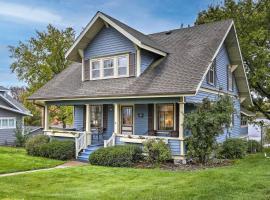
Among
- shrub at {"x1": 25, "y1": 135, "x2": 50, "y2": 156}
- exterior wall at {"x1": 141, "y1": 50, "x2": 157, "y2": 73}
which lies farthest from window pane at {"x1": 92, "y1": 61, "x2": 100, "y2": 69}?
shrub at {"x1": 25, "y1": 135, "x2": 50, "y2": 156}

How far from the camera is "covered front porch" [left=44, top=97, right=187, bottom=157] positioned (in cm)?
1423

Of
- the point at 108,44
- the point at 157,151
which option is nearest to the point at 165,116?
the point at 157,151

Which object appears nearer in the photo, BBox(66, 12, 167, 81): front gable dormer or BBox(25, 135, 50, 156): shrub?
BBox(66, 12, 167, 81): front gable dormer

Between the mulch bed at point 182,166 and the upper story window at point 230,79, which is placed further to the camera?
the upper story window at point 230,79

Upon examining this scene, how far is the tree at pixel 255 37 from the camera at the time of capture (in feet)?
72.8

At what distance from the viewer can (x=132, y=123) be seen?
17.4 meters

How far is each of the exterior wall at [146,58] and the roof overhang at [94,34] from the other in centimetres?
61

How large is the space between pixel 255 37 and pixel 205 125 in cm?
1147

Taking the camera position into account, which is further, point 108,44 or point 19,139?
point 19,139

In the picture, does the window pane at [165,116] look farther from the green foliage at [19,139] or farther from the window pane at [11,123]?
the window pane at [11,123]

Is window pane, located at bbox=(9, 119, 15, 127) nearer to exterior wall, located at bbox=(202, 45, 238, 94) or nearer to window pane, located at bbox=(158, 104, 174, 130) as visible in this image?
window pane, located at bbox=(158, 104, 174, 130)

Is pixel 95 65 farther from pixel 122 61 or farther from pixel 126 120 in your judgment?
pixel 126 120

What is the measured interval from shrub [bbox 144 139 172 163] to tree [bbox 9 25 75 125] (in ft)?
74.1

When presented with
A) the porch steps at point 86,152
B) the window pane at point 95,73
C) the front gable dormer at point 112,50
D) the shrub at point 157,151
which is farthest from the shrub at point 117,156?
the window pane at point 95,73
